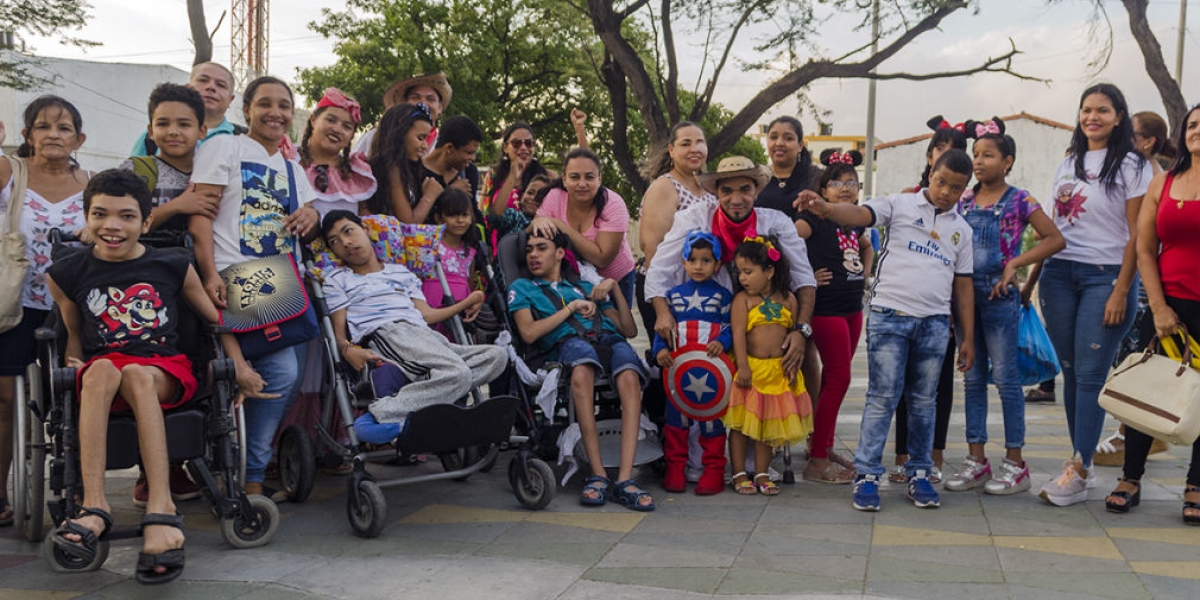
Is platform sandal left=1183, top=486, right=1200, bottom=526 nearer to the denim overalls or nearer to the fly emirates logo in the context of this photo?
the denim overalls

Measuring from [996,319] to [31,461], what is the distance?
14.7ft

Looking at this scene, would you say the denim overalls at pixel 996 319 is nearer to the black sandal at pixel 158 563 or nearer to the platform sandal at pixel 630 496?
the platform sandal at pixel 630 496

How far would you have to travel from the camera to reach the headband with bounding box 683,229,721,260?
17.8 ft

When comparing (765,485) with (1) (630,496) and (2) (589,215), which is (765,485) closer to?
(1) (630,496)

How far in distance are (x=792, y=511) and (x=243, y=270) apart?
278cm

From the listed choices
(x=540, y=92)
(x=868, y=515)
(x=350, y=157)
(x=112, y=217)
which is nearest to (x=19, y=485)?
(x=112, y=217)

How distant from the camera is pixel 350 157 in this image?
18.1 feet

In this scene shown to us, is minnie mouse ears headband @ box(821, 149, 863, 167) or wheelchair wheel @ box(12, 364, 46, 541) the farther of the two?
minnie mouse ears headband @ box(821, 149, 863, 167)

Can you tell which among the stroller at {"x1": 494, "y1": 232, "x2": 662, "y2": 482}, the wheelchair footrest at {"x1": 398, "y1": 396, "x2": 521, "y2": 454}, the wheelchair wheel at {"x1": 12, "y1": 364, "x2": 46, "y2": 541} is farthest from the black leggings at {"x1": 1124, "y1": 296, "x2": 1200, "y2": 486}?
the wheelchair wheel at {"x1": 12, "y1": 364, "x2": 46, "y2": 541}

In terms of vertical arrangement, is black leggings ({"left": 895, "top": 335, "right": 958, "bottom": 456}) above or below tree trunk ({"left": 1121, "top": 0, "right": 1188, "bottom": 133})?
below

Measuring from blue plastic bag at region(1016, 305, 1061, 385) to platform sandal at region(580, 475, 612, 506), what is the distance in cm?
221

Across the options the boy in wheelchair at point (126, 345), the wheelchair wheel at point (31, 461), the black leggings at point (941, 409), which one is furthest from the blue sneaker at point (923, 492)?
the wheelchair wheel at point (31, 461)

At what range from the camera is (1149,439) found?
16.4 feet

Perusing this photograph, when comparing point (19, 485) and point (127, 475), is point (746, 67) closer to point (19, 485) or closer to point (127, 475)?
point (127, 475)
